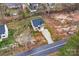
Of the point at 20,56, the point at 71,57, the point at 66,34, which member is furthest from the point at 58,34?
the point at 20,56

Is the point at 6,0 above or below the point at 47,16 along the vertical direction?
above

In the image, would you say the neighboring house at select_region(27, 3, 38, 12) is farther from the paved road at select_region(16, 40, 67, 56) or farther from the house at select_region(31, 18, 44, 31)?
the paved road at select_region(16, 40, 67, 56)

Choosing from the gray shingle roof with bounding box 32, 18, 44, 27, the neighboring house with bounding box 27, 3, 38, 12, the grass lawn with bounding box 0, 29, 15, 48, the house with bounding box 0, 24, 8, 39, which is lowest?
the grass lawn with bounding box 0, 29, 15, 48

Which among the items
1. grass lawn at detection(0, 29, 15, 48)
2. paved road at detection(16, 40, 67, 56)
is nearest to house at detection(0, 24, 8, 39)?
grass lawn at detection(0, 29, 15, 48)

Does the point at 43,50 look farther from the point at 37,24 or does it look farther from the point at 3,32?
the point at 3,32

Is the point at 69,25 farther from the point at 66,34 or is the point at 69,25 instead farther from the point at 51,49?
the point at 51,49

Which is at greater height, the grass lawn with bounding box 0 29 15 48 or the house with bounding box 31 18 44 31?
the house with bounding box 31 18 44 31

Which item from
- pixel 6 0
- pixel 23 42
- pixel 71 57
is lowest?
pixel 71 57

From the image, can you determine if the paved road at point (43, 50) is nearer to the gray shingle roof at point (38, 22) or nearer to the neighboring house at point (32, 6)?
the gray shingle roof at point (38, 22)
